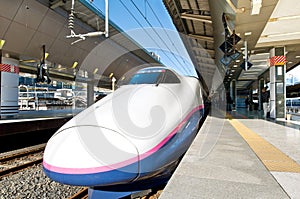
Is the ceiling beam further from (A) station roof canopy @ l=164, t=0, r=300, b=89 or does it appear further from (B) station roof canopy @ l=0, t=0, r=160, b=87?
(B) station roof canopy @ l=0, t=0, r=160, b=87

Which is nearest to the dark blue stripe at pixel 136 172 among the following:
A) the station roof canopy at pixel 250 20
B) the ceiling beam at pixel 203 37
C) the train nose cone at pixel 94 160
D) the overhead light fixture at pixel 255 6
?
the train nose cone at pixel 94 160

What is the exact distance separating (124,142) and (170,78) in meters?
2.02

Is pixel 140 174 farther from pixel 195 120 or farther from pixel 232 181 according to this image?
pixel 195 120

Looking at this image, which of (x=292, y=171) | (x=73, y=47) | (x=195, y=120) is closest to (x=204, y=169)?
(x=292, y=171)

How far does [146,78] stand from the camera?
14.1 ft

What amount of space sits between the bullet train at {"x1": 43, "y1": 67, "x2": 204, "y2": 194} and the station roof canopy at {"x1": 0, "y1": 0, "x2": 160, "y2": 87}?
792 cm

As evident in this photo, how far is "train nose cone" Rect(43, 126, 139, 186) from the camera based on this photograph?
2.39 m

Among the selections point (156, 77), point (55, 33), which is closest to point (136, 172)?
point (156, 77)

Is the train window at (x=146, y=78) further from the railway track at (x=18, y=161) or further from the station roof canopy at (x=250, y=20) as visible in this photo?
the railway track at (x=18, y=161)

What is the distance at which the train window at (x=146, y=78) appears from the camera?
13.6 feet

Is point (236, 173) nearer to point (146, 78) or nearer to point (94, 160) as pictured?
point (94, 160)

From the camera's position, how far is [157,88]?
148 inches

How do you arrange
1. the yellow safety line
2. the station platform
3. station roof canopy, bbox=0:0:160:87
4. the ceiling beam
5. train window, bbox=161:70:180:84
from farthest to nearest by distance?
1. the ceiling beam
2. station roof canopy, bbox=0:0:160:87
3. train window, bbox=161:70:180:84
4. the yellow safety line
5. the station platform

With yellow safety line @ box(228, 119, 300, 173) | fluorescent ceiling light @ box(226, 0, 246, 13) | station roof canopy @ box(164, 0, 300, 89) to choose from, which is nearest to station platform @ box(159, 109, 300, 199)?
yellow safety line @ box(228, 119, 300, 173)
